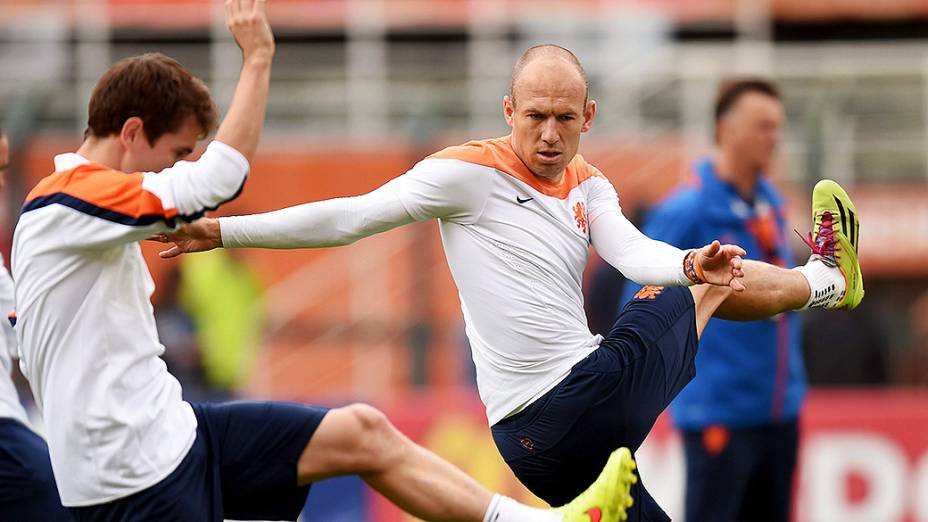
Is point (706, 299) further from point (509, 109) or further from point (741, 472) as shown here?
point (741, 472)

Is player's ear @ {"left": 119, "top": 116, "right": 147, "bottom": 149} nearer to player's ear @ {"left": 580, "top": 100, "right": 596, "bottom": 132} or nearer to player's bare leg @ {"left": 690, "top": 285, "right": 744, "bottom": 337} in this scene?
player's ear @ {"left": 580, "top": 100, "right": 596, "bottom": 132}

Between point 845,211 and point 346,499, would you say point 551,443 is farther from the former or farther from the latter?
point 346,499

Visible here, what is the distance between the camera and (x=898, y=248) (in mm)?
14156

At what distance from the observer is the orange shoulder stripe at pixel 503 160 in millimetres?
4902

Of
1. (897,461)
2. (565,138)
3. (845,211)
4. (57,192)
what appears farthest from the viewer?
(897,461)

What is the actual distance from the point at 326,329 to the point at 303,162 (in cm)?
180

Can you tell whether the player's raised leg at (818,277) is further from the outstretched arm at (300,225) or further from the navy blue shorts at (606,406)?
the outstretched arm at (300,225)

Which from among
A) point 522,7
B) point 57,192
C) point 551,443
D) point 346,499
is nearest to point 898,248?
point 522,7

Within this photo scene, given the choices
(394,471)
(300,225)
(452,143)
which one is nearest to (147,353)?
(300,225)

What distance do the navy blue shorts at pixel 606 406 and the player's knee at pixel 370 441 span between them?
0.39 m

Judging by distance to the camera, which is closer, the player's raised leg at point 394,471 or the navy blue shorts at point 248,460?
the navy blue shorts at point 248,460

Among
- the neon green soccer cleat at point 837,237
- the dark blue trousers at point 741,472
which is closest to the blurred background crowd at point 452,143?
the dark blue trousers at point 741,472

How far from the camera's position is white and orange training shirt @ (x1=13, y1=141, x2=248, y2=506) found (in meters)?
4.35

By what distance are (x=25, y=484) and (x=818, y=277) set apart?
9.15ft
